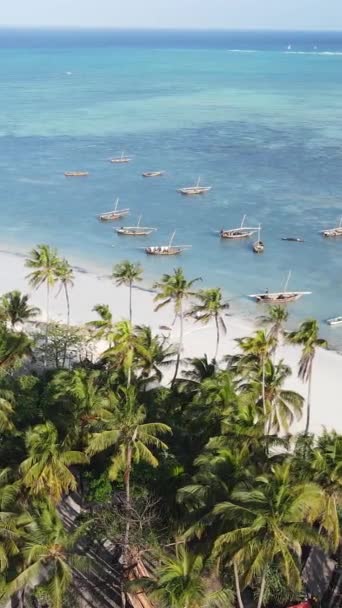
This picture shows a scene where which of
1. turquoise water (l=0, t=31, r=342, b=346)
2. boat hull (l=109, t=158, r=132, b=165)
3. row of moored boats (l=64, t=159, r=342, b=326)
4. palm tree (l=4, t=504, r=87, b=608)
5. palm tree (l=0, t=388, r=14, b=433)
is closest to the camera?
palm tree (l=4, t=504, r=87, b=608)

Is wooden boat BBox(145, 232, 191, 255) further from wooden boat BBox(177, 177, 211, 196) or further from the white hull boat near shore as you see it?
wooden boat BBox(177, 177, 211, 196)

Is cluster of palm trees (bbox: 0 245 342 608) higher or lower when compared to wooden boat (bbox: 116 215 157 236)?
lower

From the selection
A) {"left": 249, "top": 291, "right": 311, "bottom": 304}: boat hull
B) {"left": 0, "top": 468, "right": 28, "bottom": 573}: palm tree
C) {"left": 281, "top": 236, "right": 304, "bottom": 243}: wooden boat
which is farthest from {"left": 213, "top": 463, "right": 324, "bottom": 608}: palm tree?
{"left": 281, "top": 236, "right": 304, "bottom": 243}: wooden boat

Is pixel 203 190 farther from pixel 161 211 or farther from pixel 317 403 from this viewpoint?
pixel 317 403

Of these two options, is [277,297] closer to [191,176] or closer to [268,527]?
[268,527]

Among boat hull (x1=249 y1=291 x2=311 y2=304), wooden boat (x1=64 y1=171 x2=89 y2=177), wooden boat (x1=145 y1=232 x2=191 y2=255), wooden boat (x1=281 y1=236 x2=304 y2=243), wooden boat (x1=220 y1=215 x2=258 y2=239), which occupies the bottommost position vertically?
boat hull (x1=249 y1=291 x2=311 y2=304)

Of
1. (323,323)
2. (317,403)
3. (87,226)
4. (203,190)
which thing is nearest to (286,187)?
(203,190)

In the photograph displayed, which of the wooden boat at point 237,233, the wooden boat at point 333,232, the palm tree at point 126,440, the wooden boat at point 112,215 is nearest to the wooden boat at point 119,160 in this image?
the wooden boat at point 112,215

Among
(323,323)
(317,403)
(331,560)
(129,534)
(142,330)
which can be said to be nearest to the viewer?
(129,534)
